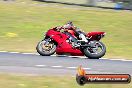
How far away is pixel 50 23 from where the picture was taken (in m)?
27.8

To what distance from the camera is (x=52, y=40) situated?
17.8 meters

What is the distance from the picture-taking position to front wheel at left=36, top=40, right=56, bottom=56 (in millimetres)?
17781

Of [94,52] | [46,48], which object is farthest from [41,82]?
[94,52]

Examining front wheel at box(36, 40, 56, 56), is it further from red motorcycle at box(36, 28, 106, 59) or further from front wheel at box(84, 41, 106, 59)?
front wheel at box(84, 41, 106, 59)

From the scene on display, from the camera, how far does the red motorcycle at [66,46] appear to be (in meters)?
17.6

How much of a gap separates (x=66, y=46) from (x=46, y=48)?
2.61 feet

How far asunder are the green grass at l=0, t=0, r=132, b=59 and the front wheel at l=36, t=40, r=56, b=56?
2.32m

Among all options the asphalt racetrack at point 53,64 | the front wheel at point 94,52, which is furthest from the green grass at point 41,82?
the front wheel at point 94,52

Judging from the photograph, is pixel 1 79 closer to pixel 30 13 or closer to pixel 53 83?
pixel 53 83

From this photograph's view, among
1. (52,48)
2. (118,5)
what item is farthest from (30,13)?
(52,48)

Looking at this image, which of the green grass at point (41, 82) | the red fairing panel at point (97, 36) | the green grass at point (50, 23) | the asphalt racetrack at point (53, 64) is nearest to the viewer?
the green grass at point (41, 82)

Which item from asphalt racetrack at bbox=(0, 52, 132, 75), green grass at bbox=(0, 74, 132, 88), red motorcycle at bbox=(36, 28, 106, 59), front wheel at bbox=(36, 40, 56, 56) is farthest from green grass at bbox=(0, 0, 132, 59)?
green grass at bbox=(0, 74, 132, 88)

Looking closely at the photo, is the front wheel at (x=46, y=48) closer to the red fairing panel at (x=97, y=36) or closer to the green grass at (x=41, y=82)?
the red fairing panel at (x=97, y=36)

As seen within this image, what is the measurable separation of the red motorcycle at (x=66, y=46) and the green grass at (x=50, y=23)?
2.17 meters
